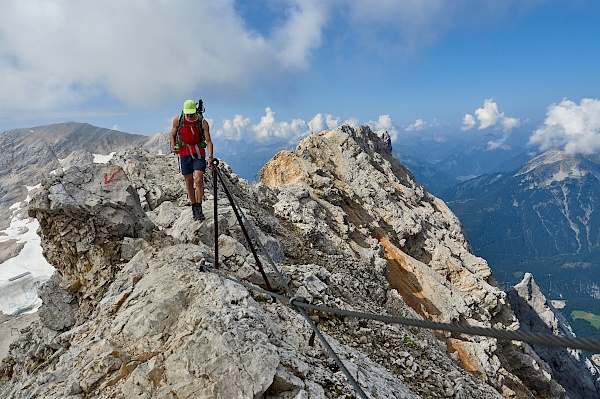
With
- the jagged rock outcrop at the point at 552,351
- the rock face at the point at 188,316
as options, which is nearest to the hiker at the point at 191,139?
the rock face at the point at 188,316

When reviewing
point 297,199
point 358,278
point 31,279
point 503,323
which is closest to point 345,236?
point 297,199

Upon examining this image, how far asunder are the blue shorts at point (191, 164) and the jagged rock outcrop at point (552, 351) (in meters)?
47.9

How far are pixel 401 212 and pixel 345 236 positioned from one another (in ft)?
47.6

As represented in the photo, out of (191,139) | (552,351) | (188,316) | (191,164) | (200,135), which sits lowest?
(552,351)

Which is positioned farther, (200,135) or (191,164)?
(191,164)

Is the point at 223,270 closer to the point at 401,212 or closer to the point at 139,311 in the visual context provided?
the point at 139,311

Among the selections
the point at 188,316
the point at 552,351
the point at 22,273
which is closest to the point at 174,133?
the point at 188,316

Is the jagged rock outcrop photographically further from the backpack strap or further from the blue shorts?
the backpack strap

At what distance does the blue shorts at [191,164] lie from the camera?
13.1 metres

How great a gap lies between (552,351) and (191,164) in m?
51.5

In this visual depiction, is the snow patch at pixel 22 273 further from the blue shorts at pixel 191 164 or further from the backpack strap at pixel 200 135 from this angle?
the backpack strap at pixel 200 135

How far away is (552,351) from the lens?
44.0 meters

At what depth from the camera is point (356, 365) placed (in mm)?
8078

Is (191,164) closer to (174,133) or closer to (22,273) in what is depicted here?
(174,133)
